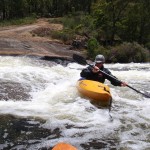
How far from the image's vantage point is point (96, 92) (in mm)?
8242

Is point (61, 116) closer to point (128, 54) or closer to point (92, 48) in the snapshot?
point (92, 48)

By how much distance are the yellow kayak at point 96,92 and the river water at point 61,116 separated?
0.17m

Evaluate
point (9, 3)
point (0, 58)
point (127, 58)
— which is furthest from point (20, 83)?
point (9, 3)

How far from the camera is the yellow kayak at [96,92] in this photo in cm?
820

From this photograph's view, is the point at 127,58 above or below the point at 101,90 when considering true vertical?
below

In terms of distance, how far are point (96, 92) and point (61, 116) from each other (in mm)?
1114

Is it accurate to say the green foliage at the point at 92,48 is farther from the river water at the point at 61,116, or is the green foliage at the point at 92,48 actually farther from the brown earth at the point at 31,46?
the river water at the point at 61,116

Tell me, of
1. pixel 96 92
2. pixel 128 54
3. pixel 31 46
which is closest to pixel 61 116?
pixel 96 92

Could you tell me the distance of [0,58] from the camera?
13.6 m

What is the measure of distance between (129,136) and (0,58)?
804 cm

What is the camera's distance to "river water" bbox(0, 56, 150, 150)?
6.32 m

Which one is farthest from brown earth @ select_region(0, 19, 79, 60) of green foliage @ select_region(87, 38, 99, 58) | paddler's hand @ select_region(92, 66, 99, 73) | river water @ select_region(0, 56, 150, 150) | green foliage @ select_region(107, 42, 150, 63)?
paddler's hand @ select_region(92, 66, 99, 73)

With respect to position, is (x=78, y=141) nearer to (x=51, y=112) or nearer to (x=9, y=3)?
(x=51, y=112)

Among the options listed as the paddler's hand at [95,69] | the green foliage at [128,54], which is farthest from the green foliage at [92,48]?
the paddler's hand at [95,69]
